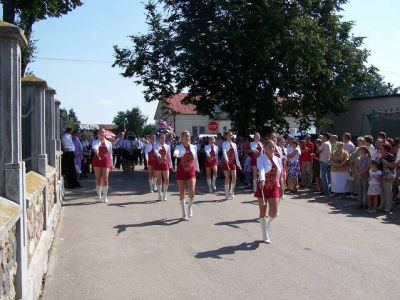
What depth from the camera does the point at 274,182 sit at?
30.3 feet

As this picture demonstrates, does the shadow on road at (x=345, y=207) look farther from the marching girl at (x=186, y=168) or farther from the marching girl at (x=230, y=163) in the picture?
the marching girl at (x=186, y=168)

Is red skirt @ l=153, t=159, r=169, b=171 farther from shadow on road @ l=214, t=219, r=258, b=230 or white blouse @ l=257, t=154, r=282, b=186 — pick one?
white blouse @ l=257, t=154, r=282, b=186

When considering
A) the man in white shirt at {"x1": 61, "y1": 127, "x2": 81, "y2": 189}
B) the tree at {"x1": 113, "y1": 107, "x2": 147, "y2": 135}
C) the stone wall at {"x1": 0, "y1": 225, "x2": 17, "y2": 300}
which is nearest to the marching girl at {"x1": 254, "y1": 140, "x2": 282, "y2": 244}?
the stone wall at {"x1": 0, "y1": 225, "x2": 17, "y2": 300}

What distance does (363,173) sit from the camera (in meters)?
13.0

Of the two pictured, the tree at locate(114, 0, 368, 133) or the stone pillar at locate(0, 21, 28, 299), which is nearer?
the stone pillar at locate(0, 21, 28, 299)

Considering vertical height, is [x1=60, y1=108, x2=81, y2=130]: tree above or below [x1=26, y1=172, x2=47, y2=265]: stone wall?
above

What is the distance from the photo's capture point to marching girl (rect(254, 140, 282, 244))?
9002mm

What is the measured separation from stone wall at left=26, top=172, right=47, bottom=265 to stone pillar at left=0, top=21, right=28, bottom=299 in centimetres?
77

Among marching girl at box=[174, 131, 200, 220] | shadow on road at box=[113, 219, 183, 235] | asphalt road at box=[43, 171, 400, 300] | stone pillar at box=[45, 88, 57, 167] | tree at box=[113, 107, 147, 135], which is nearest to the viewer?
asphalt road at box=[43, 171, 400, 300]

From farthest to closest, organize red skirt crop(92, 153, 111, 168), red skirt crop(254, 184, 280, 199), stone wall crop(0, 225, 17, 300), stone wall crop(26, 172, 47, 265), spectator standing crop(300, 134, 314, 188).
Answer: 1. spectator standing crop(300, 134, 314, 188)
2. red skirt crop(92, 153, 111, 168)
3. red skirt crop(254, 184, 280, 199)
4. stone wall crop(26, 172, 47, 265)
5. stone wall crop(0, 225, 17, 300)

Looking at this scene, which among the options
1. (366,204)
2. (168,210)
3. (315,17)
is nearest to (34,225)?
(168,210)

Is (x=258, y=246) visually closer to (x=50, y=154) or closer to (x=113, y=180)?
(x=50, y=154)

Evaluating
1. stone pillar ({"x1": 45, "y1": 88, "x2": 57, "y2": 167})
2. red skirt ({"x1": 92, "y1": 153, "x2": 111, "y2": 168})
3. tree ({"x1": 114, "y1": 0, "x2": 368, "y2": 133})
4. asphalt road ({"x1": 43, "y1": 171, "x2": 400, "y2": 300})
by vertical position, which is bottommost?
asphalt road ({"x1": 43, "y1": 171, "x2": 400, "y2": 300})

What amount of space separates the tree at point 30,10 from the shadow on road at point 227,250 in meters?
17.8
